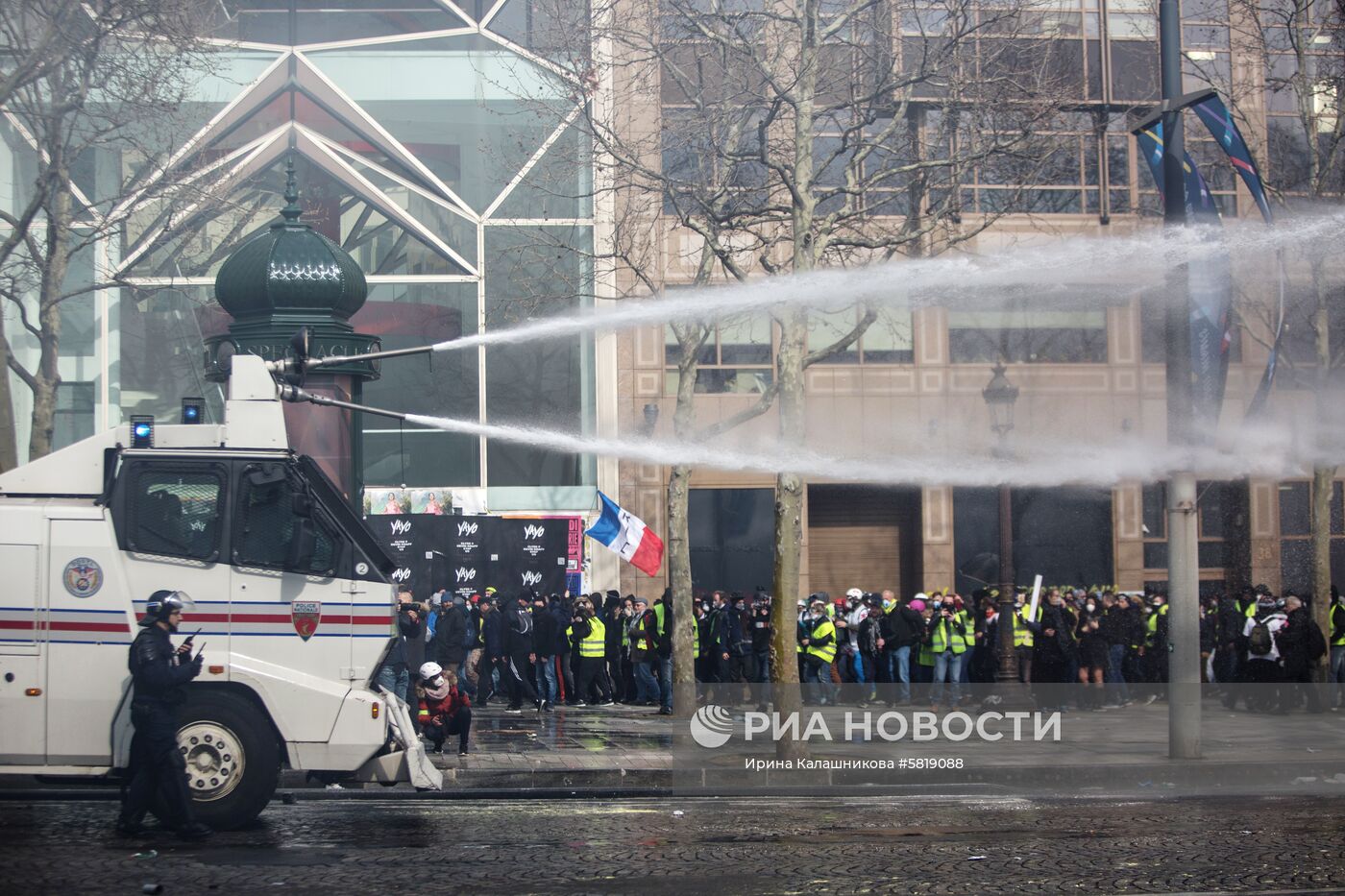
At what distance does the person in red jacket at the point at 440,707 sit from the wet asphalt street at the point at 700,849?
1.67 meters

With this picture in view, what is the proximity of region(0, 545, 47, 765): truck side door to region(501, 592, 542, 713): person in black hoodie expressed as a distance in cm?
1120

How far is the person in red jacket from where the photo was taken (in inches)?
543

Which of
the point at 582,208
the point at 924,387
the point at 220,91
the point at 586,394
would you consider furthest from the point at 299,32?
the point at 924,387

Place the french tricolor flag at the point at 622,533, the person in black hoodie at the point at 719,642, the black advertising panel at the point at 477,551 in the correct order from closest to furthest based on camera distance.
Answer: the french tricolor flag at the point at 622,533
the person in black hoodie at the point at 719,642
the black advertising panel at the point at 477,551

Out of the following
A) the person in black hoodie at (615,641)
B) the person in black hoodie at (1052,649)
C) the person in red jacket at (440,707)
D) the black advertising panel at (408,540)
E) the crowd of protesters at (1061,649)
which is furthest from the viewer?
the black advertising panel at (408,540)

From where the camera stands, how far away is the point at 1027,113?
17453 millimetres

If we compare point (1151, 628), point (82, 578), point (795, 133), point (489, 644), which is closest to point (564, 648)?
point (489, 644)

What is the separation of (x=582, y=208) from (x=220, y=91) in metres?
7.85

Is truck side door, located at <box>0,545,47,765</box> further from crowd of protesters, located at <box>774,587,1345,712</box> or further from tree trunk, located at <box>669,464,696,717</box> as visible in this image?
crowd of protesters, located at <box>774,587,1345,712</box>

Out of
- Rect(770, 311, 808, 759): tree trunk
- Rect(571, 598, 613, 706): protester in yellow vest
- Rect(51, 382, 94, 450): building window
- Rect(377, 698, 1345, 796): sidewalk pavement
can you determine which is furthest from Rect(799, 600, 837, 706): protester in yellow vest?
Rect(51, 382, 94, 450): building window

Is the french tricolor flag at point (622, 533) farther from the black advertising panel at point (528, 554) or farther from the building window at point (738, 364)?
the building window at point (738, 364)

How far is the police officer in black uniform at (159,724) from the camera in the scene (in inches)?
380

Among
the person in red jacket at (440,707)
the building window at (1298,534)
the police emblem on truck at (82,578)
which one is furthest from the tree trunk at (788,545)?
the building window at (1298,534)

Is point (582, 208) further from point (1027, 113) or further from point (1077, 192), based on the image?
point (1027, 113)
